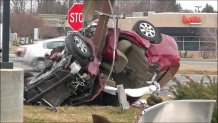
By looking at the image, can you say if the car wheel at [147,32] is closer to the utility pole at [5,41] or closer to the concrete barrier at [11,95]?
the utility pole at [5,41]

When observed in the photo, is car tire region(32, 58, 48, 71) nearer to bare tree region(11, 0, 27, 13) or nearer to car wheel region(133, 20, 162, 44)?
car wheel region(133, 20, 162, 44)

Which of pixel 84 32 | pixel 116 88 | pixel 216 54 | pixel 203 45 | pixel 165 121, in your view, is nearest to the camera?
pixel 165 121

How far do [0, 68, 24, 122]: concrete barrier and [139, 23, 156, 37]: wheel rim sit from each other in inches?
204

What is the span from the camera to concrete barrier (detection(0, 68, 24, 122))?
7.71 m

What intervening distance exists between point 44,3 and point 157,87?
57101mm

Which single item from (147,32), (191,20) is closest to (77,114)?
(147,32)

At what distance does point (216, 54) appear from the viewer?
59.2 m

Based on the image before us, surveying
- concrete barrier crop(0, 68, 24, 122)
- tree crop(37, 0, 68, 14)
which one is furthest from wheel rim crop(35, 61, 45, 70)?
tree crop(37, 0, 68, 14)

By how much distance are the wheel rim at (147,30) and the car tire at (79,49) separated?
1.86 m

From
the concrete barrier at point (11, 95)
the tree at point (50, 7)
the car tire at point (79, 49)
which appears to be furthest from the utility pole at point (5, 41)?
the tree at point (50, 7)

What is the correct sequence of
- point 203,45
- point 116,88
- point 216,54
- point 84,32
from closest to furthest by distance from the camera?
point 116,88
point 84,32
point 216,54
point 203,45

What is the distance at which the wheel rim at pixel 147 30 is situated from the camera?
12.7 m

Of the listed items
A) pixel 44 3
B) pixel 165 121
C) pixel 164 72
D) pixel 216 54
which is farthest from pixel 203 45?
pixel 165 121

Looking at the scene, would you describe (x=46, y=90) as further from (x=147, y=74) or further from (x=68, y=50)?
(x=147, y=74)
